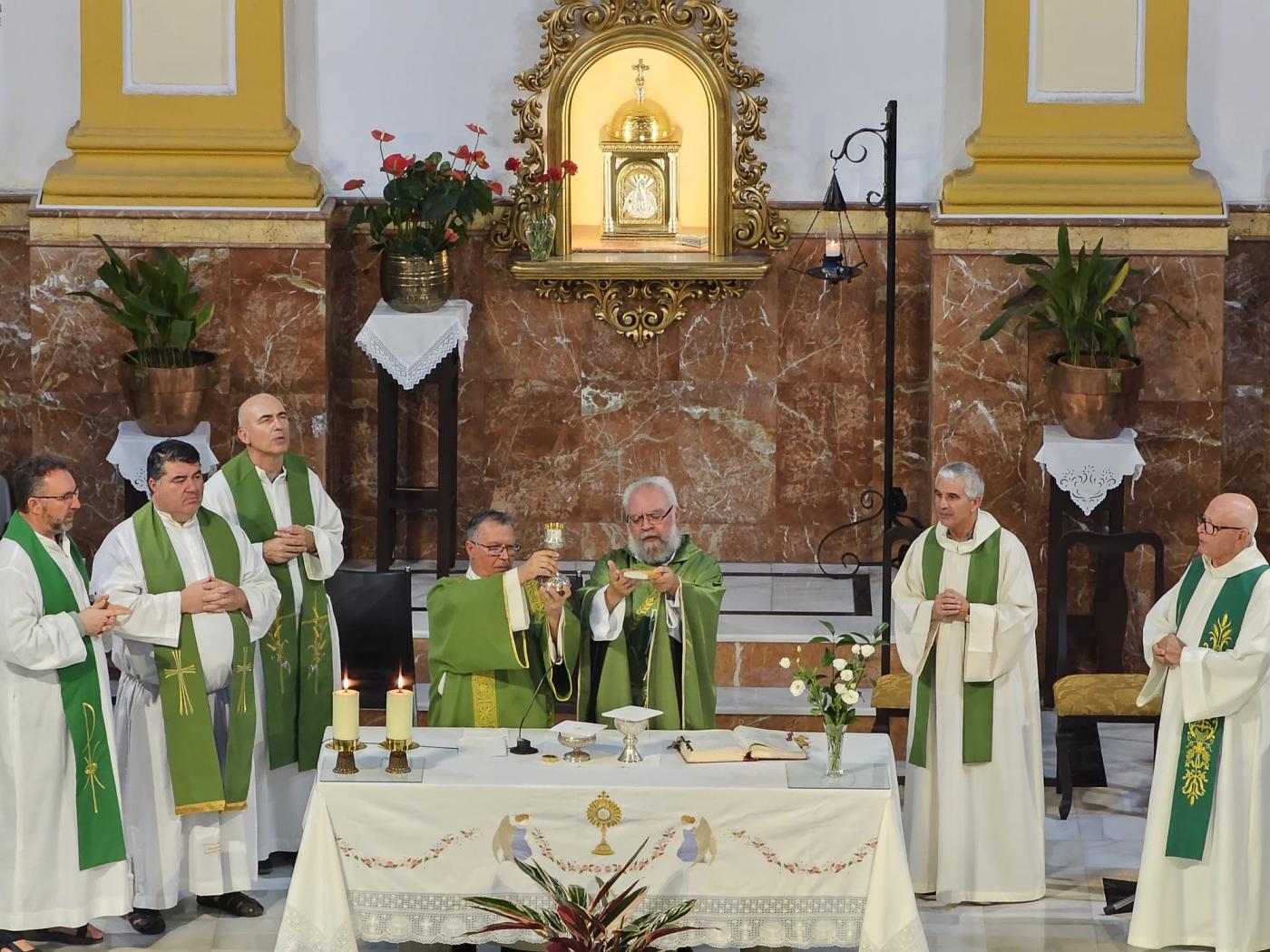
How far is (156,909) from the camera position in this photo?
734 centimetres

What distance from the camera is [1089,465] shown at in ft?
31.1

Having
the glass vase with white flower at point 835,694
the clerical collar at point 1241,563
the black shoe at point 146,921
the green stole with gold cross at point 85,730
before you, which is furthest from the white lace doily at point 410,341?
the clerical collar at point 1241,563

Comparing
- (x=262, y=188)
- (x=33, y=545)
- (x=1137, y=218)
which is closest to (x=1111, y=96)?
(x=1137, y=218)

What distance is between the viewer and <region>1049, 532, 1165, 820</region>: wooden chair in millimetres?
8484

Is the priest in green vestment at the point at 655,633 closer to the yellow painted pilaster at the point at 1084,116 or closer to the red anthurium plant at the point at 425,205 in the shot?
the red anthurium plant at the point at 425,205

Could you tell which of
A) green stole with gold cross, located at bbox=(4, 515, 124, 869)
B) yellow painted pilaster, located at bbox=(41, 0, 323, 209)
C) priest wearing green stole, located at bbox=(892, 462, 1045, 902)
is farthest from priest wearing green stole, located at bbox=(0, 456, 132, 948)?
yellow painted pilaster, located at bbox=(41, 0, 323, 209)

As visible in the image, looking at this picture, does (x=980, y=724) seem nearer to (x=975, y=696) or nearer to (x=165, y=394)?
(x=975, y=696)

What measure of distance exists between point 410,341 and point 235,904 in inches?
133

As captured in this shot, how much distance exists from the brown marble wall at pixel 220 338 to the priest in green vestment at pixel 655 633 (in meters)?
3.33

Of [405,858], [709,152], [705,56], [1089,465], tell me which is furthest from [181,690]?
[705,56]

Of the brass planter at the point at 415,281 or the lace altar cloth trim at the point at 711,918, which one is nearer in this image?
the lace altar cloth trim at the point at 711,918

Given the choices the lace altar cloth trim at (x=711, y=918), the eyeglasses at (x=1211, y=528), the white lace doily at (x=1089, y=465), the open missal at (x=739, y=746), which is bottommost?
the lace altar cloth trim at (x=711, y=918)

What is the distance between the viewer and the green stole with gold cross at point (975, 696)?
7.48 meters

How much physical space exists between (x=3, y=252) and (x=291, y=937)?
17.9 feet
